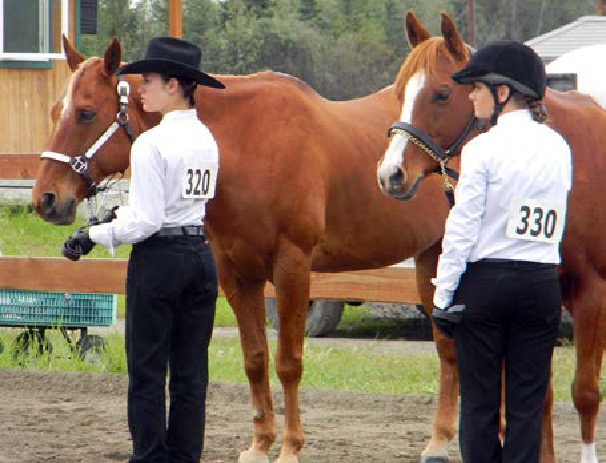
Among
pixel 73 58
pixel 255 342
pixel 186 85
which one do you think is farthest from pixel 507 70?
pixel 73 58

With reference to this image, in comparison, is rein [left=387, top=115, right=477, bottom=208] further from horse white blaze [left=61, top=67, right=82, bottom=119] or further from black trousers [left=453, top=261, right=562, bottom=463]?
horse white blaze [left=61, top=67, right=82, bottom=119]

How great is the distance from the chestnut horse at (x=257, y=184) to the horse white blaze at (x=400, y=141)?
0.92m

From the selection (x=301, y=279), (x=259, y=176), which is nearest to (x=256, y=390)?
(x=301, y=279)

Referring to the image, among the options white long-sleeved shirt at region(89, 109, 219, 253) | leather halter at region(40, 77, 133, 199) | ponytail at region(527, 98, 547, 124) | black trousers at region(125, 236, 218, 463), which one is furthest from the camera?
leather halter at region(40, 77, 133, 199)

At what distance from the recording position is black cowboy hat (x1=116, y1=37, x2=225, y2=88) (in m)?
5.45

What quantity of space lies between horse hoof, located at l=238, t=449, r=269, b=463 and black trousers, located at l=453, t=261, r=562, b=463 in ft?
6.48

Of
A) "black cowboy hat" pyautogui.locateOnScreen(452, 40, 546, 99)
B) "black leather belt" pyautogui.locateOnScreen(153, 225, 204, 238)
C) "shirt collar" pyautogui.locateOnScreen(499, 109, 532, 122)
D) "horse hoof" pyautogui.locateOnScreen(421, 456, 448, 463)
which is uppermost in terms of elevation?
"black cowboy hat" pyautogui.locateOnScreen(452, 40, 546, 99)

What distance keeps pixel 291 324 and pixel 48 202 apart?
4.47 feet

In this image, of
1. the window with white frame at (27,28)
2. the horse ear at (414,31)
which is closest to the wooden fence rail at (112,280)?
the horse ear at (414,31)

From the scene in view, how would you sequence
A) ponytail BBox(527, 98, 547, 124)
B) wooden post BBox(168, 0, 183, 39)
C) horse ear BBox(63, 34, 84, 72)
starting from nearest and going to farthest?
ponytail BBox(527, 98, 547, 124) → horse ear BBox(63, 34, 84, 72) → wooden post BBox(168, 0, 183, 39)

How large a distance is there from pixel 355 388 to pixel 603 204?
3.47 metres

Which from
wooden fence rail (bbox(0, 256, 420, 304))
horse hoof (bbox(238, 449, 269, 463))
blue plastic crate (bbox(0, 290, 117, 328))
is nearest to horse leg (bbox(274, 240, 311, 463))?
horse hoof (bbox(238, 449, 269, 463))

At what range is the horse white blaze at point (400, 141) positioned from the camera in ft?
18.7

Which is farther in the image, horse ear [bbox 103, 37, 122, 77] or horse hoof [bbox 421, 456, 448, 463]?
horse hoof [bbox 421, 456, 448, 463]
